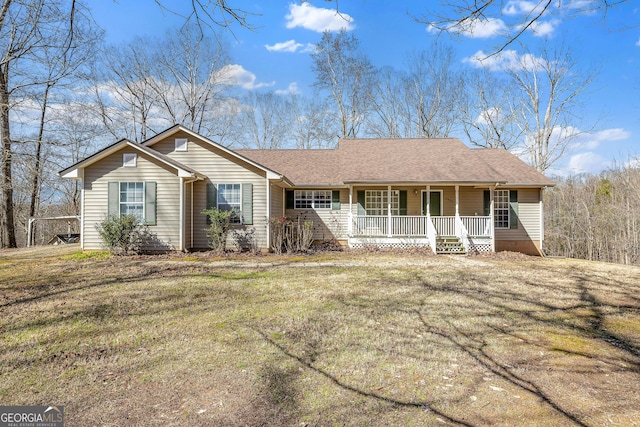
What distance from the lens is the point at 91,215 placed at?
38.9 ft

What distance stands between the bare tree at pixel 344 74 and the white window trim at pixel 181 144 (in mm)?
16524

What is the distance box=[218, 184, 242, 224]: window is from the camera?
12.7 metres

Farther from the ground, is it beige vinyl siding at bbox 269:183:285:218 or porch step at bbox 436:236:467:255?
beige vinyl siding at bbox 269:183:285:218

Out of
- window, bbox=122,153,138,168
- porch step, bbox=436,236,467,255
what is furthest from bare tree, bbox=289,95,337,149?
window, bbox=122,153,138,168

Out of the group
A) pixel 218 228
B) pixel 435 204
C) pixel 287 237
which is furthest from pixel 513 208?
pixel 218 228

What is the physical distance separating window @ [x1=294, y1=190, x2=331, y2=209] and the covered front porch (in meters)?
1.19

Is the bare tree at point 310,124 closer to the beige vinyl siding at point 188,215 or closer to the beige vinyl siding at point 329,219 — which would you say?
the beige vinyl siding at point 329,219

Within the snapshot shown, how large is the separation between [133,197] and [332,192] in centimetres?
795

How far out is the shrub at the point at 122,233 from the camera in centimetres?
1118

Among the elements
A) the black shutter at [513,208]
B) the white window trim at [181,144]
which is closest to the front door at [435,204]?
the black shutter at [513,208]

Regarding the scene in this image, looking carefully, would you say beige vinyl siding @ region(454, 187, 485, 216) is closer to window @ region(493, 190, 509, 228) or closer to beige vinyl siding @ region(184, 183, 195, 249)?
window @ region(493, 190, 509, 228)

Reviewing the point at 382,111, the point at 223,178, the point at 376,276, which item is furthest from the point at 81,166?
the point at 382,111

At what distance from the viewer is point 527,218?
14.9 m

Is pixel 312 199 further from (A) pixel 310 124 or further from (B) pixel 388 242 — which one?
(A) pixel 310 124
